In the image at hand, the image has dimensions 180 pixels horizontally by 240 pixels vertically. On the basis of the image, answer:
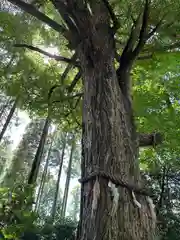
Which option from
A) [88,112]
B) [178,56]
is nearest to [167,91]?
[178,56]

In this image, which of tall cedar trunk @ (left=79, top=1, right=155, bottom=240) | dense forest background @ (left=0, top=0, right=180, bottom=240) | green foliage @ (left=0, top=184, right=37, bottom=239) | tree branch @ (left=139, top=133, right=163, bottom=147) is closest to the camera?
tall cedar trunk @ (left=79, top=1, right=155, bottom=240)

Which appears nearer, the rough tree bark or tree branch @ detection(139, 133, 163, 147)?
the rough tree bark

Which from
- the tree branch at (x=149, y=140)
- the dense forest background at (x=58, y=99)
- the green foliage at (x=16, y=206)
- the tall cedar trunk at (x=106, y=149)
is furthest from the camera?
the green foliage at (x=16, y=206)

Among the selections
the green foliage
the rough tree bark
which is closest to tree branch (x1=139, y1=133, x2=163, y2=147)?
the rough tree bark

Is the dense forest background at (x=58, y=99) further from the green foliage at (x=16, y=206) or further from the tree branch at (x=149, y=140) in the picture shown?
the tree branch at (x=149, y=140)

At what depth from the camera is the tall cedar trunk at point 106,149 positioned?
152 centimetres

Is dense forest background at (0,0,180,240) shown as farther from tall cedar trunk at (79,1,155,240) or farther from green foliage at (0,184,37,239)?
tall cedar trunk at (79,1,155,240)

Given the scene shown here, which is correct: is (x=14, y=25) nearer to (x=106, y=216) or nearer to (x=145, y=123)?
(x=145, y=123)

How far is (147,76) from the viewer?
4086mm

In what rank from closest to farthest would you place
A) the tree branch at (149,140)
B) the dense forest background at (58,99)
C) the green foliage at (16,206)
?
1. the tree branch at (149,140)
2. the dense forest background at (58,99)
3. the green foliage at (16,206)

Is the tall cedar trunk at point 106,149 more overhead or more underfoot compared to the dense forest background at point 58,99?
more underfoot

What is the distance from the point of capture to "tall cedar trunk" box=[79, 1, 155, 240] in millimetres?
1520

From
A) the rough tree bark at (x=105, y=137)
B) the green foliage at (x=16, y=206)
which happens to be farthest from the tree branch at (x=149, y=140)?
the green foliage at (x=16, y=206)

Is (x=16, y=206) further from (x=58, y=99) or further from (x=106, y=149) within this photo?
(x=106, y=149)
